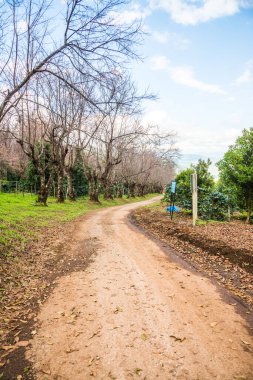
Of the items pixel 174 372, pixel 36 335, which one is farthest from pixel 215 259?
pixel 36 335

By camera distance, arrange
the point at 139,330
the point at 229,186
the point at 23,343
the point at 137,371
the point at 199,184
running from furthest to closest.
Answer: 1. the point at 199,184
2. the point at 229,186
3. the point at 139,330
4. the point at 23,343
5. the point at 137,371

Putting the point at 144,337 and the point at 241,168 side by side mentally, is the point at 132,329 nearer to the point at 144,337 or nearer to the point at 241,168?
the point at 144,337

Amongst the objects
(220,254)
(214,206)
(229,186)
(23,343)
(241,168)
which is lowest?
(23,343)

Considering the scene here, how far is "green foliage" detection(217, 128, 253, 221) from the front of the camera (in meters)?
17.8

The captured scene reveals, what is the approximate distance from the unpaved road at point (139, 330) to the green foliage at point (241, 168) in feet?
43.7

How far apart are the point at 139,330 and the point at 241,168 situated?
52.5 ft

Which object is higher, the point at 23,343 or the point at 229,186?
the point at 229,186

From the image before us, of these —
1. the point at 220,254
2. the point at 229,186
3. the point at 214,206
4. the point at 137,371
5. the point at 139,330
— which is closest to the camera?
the point at 137,371

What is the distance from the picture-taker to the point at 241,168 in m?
17.6

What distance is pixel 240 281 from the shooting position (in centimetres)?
616

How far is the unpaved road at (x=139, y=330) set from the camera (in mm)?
3312

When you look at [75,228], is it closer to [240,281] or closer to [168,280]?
[168,280]

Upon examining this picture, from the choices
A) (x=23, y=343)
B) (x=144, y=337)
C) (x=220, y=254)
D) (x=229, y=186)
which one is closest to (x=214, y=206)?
(x=229, y=186)

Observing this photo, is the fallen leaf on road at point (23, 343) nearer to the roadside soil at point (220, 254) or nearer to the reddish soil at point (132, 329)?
the reddish soil at point (132, 329)
